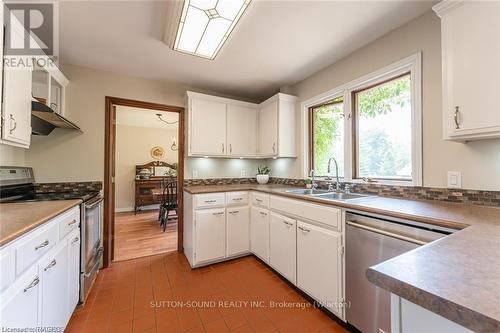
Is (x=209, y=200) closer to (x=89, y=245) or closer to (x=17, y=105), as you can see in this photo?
(x=89, y=245)

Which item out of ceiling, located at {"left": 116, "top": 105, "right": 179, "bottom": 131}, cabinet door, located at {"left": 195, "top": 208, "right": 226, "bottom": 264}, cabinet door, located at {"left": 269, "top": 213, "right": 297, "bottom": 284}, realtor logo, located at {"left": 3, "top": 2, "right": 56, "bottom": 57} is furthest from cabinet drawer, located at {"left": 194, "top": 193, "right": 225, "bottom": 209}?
ceiling, located at {"left": 116, "top": 105, "right": 179, "bottom": 131}

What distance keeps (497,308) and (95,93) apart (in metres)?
3.32

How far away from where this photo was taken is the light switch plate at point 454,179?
1.41 m

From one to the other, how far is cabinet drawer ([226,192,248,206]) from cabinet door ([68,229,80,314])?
1.42m

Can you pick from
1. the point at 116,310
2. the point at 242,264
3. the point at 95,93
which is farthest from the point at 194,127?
the point at 116,310

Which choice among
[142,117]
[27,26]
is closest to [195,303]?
[27,26]

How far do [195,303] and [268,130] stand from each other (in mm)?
2237

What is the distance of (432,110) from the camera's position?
156 cm

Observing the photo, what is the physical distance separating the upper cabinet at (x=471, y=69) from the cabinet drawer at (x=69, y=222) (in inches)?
100

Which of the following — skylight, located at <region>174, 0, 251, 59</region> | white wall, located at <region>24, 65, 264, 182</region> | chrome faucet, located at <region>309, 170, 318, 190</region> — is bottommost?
chrome faucet, located at <region>309, 170, 318, 190</region>

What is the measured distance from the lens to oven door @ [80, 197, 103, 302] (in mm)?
1725

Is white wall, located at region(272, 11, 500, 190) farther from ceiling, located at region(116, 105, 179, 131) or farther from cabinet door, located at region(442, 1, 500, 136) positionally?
ceiling, located at region(116, 105, 179, 131)

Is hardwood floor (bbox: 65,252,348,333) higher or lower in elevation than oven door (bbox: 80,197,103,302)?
lower

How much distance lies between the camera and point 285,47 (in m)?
2.04
